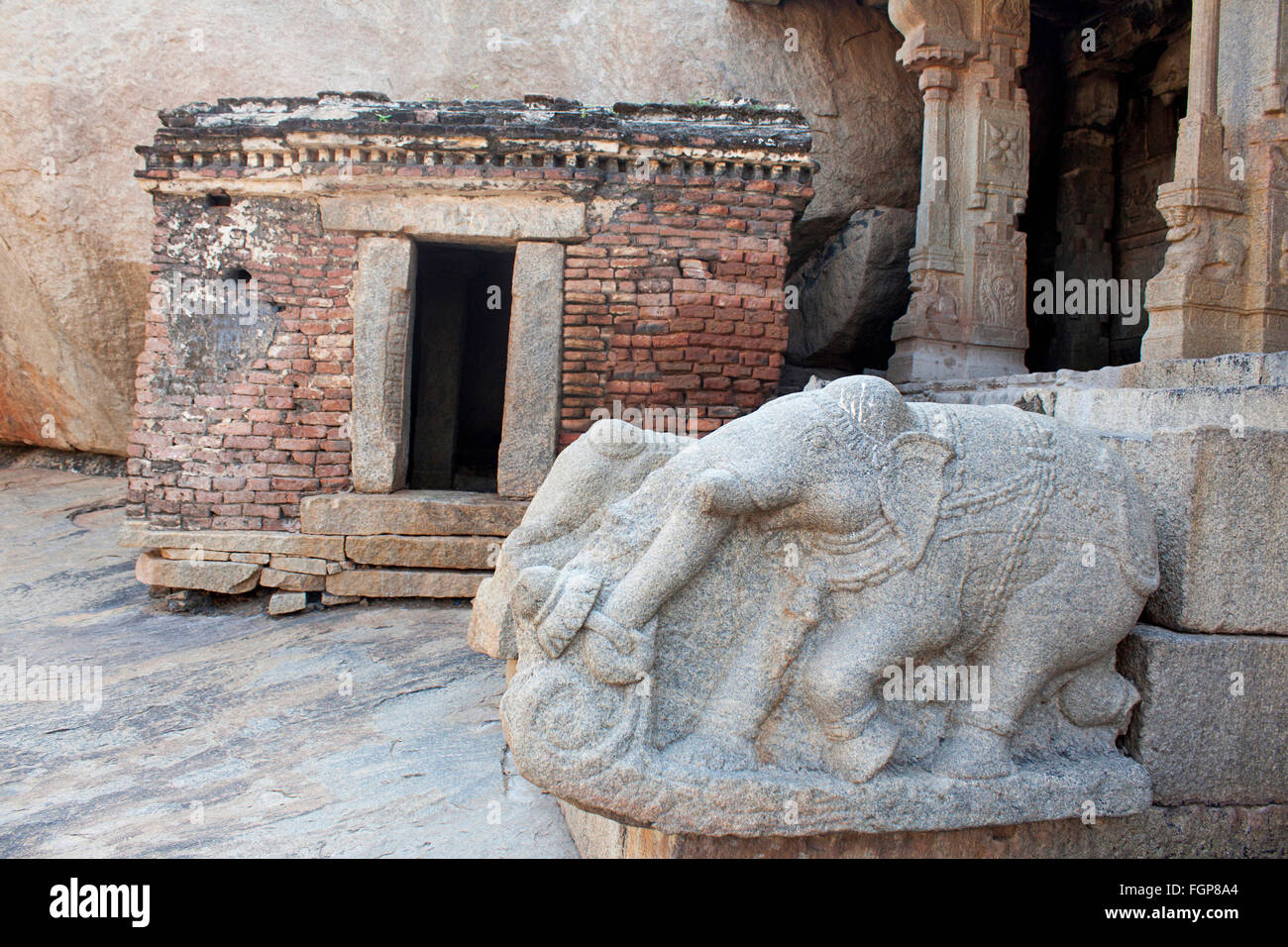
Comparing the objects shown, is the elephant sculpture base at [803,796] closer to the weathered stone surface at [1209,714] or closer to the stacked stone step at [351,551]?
the weathered stone surface at [1209,714]

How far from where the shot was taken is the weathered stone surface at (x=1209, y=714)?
2.53 metres

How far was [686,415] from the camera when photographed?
5734mm

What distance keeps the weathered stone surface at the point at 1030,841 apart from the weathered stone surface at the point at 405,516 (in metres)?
3.14

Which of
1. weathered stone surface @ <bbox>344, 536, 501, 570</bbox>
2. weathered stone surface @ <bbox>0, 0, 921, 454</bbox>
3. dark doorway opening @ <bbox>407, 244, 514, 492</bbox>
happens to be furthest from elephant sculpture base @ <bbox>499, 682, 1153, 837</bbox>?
weathered stone surface @ <bbox>0, 0, 921, 454</bbox>

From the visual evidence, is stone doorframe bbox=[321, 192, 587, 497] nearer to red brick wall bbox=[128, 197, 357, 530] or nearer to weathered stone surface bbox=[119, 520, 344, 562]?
red brick wall bbox=[128, 197, 357, 530]

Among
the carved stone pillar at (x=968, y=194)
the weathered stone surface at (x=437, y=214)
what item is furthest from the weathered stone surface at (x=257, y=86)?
the weathered stone surface at (x=437, y=214)

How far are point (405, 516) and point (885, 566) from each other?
4.04m

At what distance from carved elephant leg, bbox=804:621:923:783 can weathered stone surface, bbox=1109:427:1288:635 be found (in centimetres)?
91

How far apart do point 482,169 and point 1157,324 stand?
14.2 ft

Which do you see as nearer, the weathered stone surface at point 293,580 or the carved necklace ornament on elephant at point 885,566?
the carved necklace ornament on elephant at point 885,566

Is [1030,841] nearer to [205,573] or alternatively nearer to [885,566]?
[885,566]

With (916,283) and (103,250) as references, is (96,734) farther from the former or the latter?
(916,283)

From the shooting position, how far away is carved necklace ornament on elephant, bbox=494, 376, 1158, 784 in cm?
225

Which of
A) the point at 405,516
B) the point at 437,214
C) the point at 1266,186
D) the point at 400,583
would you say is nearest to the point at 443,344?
the point at 437,214
